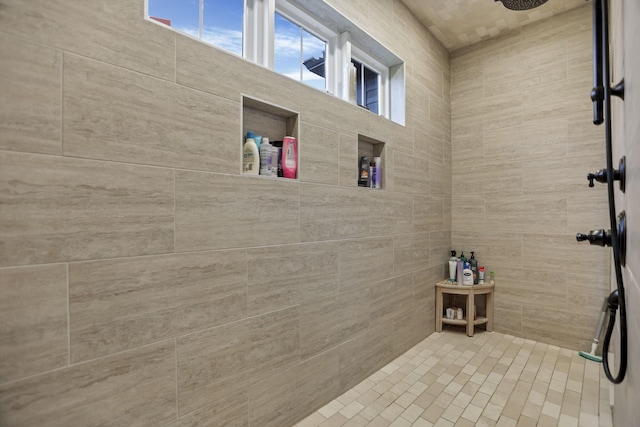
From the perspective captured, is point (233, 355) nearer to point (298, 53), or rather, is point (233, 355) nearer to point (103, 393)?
point (103, 393)

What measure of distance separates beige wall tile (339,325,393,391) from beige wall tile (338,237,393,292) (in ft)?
1.10

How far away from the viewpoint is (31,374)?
798mm

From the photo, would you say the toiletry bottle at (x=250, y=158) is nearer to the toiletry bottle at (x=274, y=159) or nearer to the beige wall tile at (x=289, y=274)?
the toiletry bottle at (x=274, y=159)

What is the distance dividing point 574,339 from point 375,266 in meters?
1.69

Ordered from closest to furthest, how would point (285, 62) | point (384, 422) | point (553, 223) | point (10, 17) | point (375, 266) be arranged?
point (10, 17)
point (384, 422)
point (285, 62)
point (375, 266)
point (553, 223)

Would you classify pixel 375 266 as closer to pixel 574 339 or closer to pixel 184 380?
pixel 184 380

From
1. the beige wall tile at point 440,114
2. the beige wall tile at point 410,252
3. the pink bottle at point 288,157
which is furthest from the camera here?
the beige wall tile at point 440,114

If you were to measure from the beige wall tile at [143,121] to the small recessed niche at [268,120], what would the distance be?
13 centimetres

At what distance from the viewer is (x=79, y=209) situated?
34.4 inches

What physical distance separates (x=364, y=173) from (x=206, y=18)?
1142mm

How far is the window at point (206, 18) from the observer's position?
1.21 metres

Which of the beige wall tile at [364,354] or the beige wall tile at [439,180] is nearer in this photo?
the beige wall tile at [364,354]

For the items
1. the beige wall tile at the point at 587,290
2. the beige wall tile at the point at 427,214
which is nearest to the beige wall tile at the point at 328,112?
the beige wall tile at the point at 427,214

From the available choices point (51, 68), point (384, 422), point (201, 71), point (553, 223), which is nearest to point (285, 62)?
point (201, 71)
